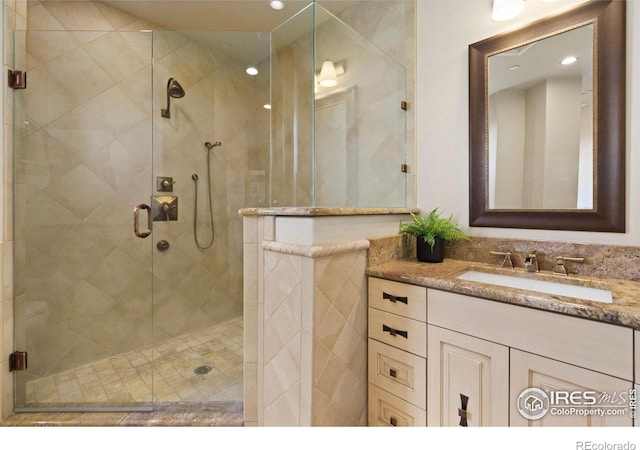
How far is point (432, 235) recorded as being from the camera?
4.61ft

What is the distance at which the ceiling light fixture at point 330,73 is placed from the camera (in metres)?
1.63

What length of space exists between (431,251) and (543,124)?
751 millimetres

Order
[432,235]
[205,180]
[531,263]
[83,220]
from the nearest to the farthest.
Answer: [531,263] < [432,235] < [83,220] < [205,180]

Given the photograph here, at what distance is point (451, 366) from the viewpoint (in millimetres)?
1008

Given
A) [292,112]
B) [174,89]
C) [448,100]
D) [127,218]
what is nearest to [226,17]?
[174,89]

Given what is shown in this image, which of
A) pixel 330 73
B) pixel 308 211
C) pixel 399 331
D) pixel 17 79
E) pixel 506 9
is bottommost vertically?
pixel 399 331

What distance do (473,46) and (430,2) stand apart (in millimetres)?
442

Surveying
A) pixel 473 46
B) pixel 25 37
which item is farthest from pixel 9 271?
pixel 473 46

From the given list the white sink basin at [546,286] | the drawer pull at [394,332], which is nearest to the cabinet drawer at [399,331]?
the drawer pull at [394,332]

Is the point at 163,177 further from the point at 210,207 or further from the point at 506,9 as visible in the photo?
the point at 506,9

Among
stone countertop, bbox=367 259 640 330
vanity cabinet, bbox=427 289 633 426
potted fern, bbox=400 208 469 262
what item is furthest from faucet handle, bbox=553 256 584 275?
vanity cabinet, bbox=427 289 633 426

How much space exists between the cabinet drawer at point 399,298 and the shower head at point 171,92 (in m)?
1.81

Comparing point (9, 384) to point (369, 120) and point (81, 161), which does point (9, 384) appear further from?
point (369, 120)

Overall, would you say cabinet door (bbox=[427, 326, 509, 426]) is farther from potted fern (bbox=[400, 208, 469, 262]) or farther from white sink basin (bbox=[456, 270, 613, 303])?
potted fern (bbox=[400, 208, 469, 262])
